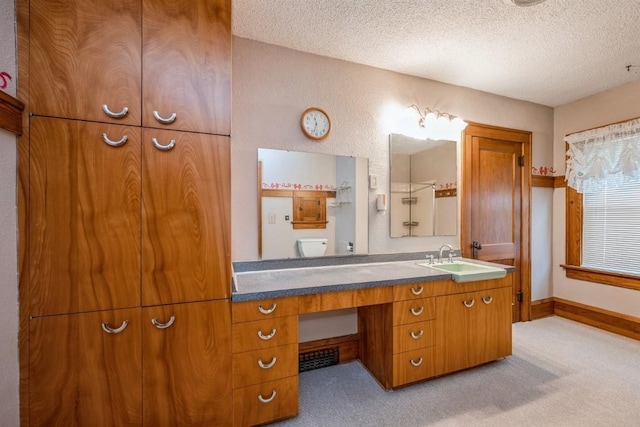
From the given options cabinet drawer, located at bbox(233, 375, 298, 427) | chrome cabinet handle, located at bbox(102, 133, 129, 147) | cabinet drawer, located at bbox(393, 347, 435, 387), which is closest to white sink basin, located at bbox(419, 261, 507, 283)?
cabinet drawer, located at bbox(393, 347, 435, 387)

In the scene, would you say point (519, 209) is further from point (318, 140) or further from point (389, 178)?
point (318, 140)

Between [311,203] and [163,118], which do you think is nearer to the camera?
[163,118]

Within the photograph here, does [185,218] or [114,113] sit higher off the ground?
[114,113]

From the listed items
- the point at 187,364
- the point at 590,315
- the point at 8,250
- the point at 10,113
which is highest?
the point at 10,113

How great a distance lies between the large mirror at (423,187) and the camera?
2.50 meters

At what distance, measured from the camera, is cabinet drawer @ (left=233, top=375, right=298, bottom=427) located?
1500 mm

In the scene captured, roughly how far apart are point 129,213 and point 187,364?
82cm

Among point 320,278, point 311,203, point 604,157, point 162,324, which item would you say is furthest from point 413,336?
point 604,157

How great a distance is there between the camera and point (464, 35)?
1.96 metres

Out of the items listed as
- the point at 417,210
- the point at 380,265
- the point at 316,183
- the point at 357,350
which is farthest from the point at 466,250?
the point at 316,183

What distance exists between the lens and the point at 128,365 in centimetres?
130

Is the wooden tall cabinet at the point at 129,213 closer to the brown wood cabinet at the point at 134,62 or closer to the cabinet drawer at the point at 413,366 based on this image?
the brown wood cabinet at the point at 134,62

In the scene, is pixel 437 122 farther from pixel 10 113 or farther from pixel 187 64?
pixel 10 113

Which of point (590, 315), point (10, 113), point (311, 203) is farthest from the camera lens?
point (590, 315)
